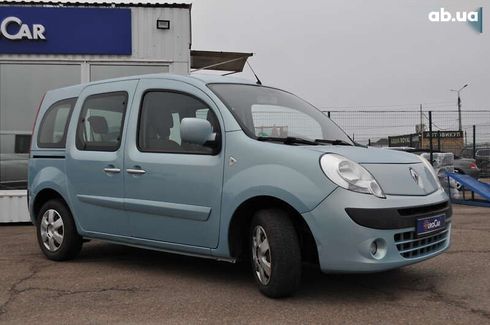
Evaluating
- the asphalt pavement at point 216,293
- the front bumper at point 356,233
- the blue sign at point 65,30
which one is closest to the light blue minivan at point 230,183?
the front bumper at point 356,233

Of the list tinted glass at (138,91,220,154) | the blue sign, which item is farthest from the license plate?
the blue sign

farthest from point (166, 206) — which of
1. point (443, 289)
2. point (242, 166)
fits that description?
point (443, 289)

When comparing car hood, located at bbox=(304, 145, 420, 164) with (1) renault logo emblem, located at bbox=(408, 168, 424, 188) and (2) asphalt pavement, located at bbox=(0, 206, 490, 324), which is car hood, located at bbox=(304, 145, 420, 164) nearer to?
(1) renault logo emblem, located at bbox=(408, 168, 424, 188)

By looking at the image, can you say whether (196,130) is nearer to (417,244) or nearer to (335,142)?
(335,142)

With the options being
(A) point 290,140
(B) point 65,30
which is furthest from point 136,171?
(B) point 65,30

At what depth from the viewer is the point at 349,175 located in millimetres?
3705

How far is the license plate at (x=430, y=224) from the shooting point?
383cm

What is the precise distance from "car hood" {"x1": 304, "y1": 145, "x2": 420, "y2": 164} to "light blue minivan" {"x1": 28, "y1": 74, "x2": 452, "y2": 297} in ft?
0.05

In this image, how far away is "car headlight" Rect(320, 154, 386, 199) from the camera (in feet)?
12.0

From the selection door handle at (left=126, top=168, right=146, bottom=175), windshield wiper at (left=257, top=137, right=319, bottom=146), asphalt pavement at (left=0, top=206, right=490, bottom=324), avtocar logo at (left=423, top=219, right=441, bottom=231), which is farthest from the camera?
door handle at (left=126, top=168, right=146, bottom=175)

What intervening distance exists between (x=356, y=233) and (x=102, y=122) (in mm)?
2837

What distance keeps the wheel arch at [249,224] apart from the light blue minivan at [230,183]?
10 mm

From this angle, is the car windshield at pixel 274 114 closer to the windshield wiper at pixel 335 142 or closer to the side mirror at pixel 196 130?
the windshield wiper at pixel 335 142

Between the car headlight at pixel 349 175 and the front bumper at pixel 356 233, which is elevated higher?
the car headlight at pixel 349 175
